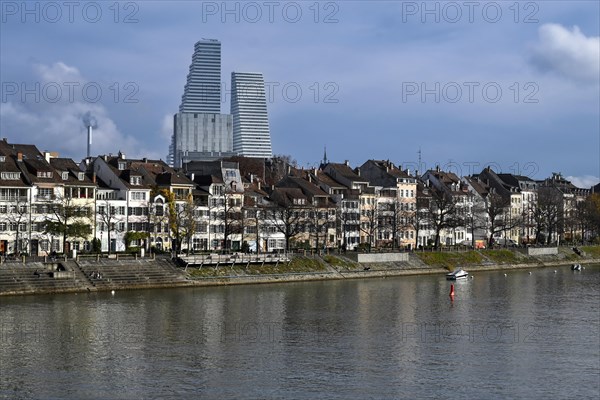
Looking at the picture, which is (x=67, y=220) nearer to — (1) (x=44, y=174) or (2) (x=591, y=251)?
(1) (x=44, y=174)

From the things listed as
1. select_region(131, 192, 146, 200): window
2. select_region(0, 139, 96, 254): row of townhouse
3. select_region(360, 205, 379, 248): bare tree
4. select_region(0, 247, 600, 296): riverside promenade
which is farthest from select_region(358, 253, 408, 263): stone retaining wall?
select_region(0, 139, 96, 254): row of townhouse

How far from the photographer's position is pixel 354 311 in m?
75.9

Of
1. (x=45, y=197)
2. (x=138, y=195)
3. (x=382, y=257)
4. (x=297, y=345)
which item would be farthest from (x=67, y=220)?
(x=297, y=345)

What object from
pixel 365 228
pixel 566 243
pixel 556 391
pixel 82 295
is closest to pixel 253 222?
pixel 365 228

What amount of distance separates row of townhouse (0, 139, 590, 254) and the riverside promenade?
9281 mm

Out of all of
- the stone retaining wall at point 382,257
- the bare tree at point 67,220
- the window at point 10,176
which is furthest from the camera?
the stone retaining wall at point 382,257

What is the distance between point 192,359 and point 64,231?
4876 cm

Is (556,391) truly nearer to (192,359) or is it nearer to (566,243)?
(192,359)

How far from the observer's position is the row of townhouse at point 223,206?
10512 cm

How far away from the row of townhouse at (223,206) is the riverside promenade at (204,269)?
30.5 ft

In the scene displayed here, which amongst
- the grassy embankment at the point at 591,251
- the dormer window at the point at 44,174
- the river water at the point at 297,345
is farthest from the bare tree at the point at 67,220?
the grassy embankment at the point at 591,251

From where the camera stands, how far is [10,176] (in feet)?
342

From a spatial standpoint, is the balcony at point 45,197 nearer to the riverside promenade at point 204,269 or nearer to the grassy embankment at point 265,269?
the riverside promenade at point 204,269

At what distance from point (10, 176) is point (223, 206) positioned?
28264mm
